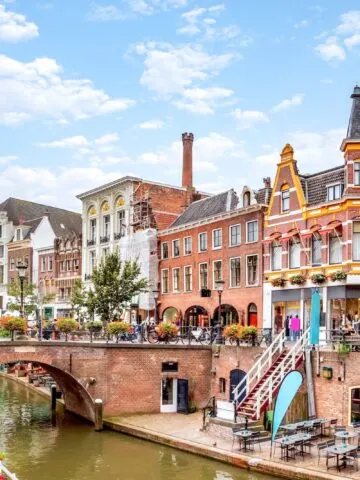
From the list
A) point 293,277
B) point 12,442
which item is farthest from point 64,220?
point 12,442

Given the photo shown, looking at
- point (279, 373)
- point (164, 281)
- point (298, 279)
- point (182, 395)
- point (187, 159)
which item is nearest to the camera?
point (279, 373)

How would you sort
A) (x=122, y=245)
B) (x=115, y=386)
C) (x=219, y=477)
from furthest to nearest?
(x=122, y=245), (x=115, y=386), (x=219, y=477)

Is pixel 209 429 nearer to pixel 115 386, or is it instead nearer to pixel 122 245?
pixel 115 386

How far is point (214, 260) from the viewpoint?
4516 centimetres

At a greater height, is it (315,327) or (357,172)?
(357,172)

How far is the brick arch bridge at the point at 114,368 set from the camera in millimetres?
30578

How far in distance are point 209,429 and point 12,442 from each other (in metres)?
8.27

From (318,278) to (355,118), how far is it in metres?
8.28

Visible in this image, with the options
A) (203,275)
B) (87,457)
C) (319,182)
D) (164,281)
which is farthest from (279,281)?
(87,457)

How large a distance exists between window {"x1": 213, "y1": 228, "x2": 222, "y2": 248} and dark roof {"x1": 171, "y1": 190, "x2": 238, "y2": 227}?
138 cm

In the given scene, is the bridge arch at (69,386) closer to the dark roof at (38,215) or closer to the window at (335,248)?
the window at (335,248)

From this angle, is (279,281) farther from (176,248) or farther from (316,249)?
(176,248)

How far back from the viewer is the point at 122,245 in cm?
5641

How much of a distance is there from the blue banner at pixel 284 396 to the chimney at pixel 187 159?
115 ft
